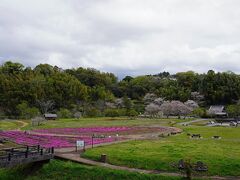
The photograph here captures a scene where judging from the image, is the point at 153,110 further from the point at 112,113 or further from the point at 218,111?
the point at 218,111

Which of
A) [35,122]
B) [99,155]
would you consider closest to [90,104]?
[35,122]

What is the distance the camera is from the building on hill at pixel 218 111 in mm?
103438

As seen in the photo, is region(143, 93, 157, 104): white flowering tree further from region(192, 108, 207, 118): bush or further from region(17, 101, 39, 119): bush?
region(17, 101, 39, 119): bush

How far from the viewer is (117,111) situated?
4200 inches

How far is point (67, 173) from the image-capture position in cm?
2933

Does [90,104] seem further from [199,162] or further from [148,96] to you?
[199,162]

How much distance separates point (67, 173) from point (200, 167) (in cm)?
1062

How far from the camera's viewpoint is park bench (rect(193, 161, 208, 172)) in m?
28.4

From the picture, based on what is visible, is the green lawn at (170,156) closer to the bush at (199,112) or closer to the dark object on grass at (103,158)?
the dark object on grass at (103,158)

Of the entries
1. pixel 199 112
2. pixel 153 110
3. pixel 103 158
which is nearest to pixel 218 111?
pixel 199 112

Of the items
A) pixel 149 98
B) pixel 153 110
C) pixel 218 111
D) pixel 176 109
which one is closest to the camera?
pixel 176 109

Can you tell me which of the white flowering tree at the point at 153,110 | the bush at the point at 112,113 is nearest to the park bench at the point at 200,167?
the bush at the point at 112,113

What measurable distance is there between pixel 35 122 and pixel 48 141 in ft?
104

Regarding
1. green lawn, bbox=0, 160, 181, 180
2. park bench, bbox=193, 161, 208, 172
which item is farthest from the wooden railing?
park bench, bbox=193, 161, 208, 172
